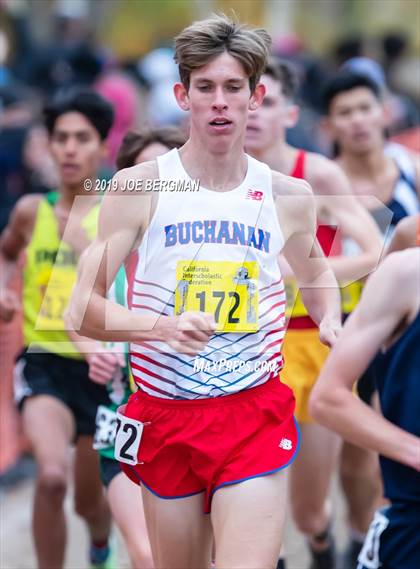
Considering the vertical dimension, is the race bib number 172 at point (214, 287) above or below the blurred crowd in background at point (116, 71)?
above

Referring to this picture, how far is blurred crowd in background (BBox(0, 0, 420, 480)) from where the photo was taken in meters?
9.22

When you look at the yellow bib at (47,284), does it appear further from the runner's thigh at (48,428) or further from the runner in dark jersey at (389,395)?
the runner in dark jersey at (389,395)

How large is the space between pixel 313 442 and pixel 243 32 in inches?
102

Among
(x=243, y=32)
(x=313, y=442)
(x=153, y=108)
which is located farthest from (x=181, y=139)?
(x=153, y=108)

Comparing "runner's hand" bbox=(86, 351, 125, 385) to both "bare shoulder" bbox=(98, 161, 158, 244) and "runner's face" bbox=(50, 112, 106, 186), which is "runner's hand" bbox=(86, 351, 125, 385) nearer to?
"bare shoulder" bbox=(98, 161, 158, 244)

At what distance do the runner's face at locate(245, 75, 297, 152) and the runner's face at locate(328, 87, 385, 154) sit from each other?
0.94m

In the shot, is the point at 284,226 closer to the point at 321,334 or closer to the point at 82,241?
the point at 321,334

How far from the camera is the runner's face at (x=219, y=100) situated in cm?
401

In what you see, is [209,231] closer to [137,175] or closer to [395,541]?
[137,175]

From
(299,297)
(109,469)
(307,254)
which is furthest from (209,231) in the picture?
(299,297)

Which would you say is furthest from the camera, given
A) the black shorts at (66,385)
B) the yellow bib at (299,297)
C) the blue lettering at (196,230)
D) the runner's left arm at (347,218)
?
the black shorts at (66,385)

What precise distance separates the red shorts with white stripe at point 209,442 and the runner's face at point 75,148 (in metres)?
2.41

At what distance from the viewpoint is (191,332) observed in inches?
144

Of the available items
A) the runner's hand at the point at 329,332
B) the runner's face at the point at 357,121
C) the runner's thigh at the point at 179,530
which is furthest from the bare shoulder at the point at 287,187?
the runner's face at the point at 357,121
